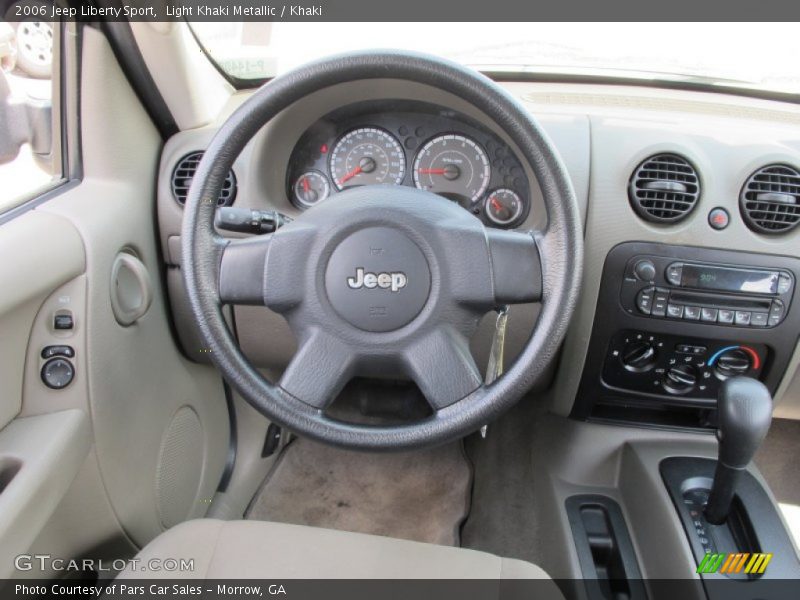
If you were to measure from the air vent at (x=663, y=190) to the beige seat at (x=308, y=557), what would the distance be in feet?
2.46

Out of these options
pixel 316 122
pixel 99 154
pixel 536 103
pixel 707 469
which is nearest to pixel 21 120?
pixel 99 154

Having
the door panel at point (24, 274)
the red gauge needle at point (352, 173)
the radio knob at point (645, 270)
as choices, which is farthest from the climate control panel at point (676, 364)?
the door panel at point (24, 274)

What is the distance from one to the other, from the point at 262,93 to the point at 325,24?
1.74 feet

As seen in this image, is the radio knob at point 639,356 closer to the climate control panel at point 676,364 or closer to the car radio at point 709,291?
the climate control panel at point 676,364

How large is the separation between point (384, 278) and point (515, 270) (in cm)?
21

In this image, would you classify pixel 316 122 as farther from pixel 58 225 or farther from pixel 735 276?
pixel 735 276

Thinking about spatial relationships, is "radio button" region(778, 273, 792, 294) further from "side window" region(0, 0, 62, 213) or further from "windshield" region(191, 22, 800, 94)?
"side window" region(0, 0, 62, 213)

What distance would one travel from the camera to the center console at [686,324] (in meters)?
1.29

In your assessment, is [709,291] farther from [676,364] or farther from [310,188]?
[310,188]

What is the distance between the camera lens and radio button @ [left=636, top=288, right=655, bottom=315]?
1312 millimetres

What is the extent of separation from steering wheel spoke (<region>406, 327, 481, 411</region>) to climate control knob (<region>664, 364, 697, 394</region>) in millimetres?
659

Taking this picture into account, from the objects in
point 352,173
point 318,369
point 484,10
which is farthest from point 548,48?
point 318,369

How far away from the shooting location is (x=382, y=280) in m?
0.98

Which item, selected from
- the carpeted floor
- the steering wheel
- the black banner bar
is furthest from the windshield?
the carpeted floor
